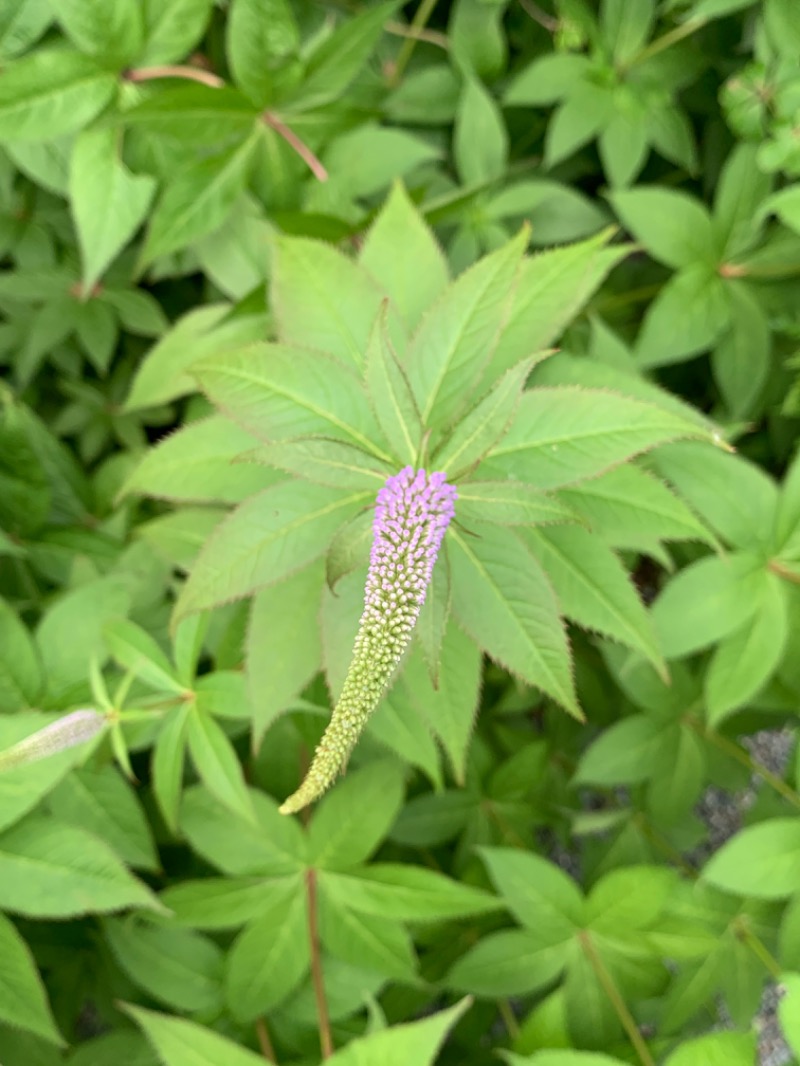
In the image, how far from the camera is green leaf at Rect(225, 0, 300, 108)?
1334 millimetres

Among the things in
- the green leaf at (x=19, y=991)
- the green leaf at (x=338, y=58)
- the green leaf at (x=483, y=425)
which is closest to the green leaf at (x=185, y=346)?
the green leaf at (x=338, y=58)

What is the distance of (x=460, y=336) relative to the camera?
107cm

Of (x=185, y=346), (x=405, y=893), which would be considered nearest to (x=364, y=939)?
(x=405, y=893)

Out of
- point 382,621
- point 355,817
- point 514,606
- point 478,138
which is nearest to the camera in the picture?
point 382,621

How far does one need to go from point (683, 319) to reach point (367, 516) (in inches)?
37.1

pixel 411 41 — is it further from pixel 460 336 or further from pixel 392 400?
pixel 392 400

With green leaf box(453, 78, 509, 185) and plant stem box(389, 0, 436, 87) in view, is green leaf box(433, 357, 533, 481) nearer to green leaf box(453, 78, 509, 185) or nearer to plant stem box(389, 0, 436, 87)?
green leaf box(453, 78, 509, 185)

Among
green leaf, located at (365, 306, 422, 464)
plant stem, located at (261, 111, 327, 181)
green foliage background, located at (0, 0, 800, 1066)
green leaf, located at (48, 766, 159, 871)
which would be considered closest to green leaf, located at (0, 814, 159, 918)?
green foliage background, located at (0, 0, 800, 1066)

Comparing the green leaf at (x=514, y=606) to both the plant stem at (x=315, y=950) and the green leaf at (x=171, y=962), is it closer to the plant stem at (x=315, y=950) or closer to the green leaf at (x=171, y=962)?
the plant stem at (x=315, y=950)

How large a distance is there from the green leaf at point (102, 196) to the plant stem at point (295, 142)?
233 mm

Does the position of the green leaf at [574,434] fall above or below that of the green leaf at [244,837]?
above

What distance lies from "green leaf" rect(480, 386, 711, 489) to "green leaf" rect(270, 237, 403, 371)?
9.7 inches

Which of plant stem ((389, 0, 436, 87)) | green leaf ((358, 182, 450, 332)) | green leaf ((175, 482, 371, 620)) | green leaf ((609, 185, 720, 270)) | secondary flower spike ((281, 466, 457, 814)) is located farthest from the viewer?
plant stem ((389, 0, 436, 87))

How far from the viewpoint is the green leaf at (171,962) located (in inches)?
56.5
